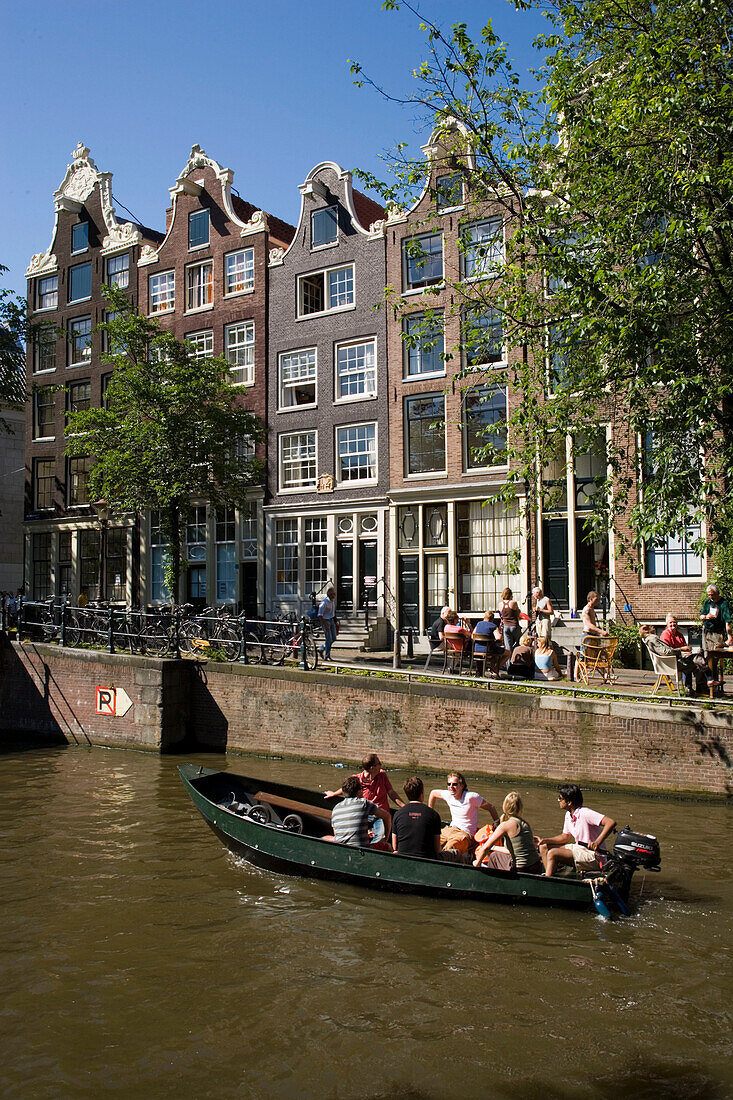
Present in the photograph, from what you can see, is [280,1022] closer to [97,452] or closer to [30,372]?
[97,452]

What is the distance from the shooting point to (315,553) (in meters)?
28.3

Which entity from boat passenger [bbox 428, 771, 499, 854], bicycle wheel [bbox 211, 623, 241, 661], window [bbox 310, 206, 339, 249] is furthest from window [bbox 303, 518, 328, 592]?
boat passenger [bbox 428, 771, 499, 854]

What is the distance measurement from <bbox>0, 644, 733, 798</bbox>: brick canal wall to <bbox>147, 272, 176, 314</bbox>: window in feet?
50.9

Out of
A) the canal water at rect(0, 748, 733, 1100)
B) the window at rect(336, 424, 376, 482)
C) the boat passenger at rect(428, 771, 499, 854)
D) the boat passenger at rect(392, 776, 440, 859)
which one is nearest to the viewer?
the canal water at rect(0, 748, 733, 1100)

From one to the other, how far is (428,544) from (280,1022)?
19158 mm

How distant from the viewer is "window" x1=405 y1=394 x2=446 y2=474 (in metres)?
25.6

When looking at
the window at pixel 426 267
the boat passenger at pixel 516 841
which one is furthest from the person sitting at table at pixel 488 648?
the window at pixel 426 267

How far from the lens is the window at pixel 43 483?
35750 millimetres

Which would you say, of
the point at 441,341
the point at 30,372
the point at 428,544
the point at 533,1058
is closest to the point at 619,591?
the point at 428,544

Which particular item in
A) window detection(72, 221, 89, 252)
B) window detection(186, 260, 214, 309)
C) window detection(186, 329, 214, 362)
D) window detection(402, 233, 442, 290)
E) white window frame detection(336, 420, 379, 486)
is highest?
window detection(72, 221, 89, 252)

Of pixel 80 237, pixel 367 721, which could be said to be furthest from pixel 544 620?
pixel 80 237

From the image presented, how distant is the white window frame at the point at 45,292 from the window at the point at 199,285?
25.6ft

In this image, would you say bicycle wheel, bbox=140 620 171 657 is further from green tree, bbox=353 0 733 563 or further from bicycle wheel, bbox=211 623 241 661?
green tree, bbox=353 0 733 563

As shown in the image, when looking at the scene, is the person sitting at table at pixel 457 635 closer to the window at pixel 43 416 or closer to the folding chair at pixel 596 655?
the folding chair at pixel 596 655
